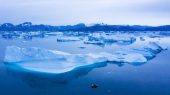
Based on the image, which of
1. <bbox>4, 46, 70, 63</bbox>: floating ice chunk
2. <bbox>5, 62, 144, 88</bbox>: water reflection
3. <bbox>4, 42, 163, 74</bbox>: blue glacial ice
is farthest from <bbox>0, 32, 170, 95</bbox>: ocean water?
<bbox>4, 46, 70, 63</bbox>: floating ice chunk

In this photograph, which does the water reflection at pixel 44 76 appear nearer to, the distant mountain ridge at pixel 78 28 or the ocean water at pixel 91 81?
the ocean water at pixel 91 81

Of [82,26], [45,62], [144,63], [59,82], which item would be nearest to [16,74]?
[45,62]

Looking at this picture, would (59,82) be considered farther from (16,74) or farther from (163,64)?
(163,64)

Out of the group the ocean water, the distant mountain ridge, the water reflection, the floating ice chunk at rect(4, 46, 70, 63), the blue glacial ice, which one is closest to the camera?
the ocean water

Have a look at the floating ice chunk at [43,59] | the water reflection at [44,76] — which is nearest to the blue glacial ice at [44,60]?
the floating ice chunk at [43,59]

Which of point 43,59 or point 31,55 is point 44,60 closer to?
point 43,59

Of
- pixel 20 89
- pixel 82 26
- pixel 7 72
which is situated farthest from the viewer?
pixel 82 26

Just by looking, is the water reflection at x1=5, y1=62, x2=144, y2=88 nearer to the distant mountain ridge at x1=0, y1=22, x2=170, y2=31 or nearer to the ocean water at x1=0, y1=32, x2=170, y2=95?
the ocean water at x1=0, y1=32, x2=170, y2=95

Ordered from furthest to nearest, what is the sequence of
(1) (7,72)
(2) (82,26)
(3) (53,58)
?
(2) (82,26) < (3) (53,58) < (1) (7,72)

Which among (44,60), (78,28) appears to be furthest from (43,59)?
(78,28)

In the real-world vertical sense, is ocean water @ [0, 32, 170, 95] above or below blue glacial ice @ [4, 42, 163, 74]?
below

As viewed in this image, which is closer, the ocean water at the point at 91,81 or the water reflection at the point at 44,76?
the ocean water at the point at 91,81
